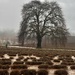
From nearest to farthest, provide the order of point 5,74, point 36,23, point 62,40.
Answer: point 5,74
point 62,40
point 36,23

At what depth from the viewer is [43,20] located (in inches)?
2181

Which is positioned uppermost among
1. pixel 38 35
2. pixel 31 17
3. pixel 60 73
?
pixel 31 17

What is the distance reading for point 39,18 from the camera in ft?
182

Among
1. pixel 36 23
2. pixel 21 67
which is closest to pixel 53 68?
pixel 21 67

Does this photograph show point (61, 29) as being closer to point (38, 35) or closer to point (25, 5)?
point (38, 35)

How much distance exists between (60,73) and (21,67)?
290 centimetres

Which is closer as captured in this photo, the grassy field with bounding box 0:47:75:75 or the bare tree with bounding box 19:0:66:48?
the grassy field with bounding box 0:47:75:75

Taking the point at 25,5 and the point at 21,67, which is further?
the point at 25,5

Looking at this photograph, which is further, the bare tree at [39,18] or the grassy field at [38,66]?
the bare tree at [39,18]

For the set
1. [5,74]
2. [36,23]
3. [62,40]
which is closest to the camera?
[5,74]

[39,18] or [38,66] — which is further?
[39,18]

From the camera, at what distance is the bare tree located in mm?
52219

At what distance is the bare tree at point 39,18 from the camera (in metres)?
52.2

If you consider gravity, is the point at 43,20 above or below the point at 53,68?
above
